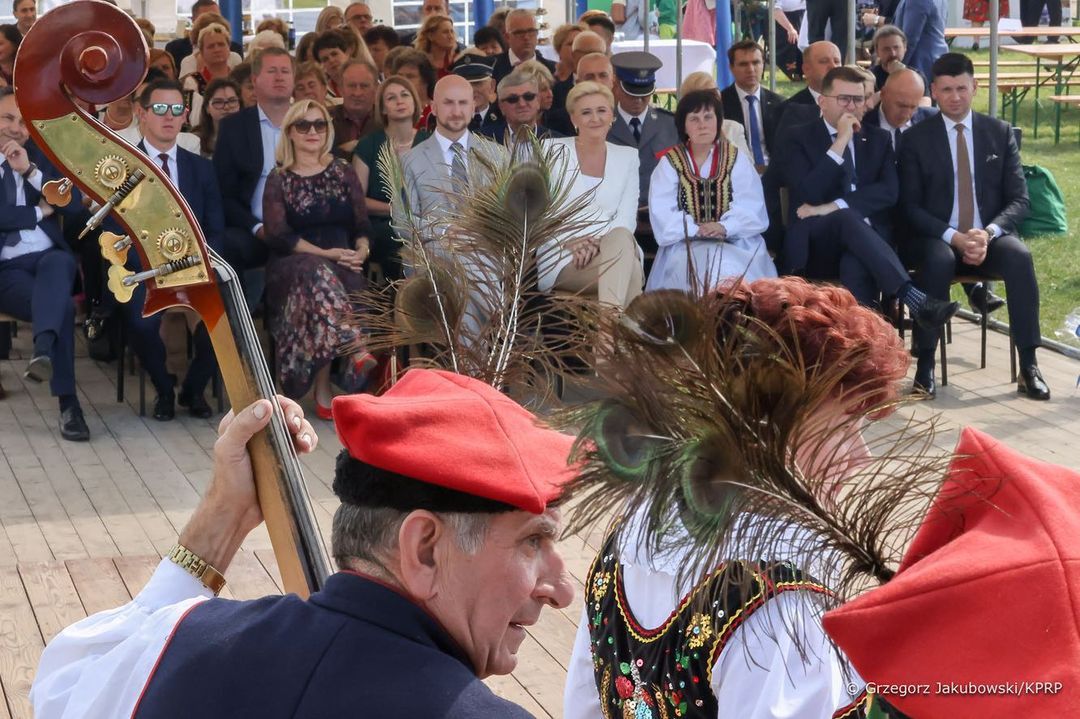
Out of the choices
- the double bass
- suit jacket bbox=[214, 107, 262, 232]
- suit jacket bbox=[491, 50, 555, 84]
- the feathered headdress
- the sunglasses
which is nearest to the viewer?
the double bass

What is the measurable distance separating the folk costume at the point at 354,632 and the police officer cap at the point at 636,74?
19.9 feet

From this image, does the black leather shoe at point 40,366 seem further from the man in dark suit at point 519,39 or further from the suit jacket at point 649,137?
the man in dark suit at point 519,39

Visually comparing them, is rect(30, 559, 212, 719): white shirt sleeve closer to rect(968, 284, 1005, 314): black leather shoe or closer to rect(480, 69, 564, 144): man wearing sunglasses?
rect(480, 69, 564, 144): man wearing sunglasses

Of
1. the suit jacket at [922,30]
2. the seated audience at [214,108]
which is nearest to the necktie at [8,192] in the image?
the seated audience at [214,108]

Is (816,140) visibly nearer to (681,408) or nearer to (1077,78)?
(681,408)

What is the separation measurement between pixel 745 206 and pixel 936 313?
3.12ft

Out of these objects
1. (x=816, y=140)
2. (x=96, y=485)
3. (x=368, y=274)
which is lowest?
(x=96, y=485)

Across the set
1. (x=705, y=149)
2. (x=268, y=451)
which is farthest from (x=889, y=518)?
(x=705, y=149)

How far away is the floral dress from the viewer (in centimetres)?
630

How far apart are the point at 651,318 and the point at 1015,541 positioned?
33 centimetres

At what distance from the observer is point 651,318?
1.18m

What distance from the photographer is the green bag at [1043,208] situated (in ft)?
22.4

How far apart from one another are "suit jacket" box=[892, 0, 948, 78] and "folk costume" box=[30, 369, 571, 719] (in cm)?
1068

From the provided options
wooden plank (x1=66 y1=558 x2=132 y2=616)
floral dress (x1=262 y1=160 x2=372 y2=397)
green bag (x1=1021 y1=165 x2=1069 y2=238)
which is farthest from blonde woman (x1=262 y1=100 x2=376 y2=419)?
green bag (x1=1021 y1=165 x2=1069 y2=238)
